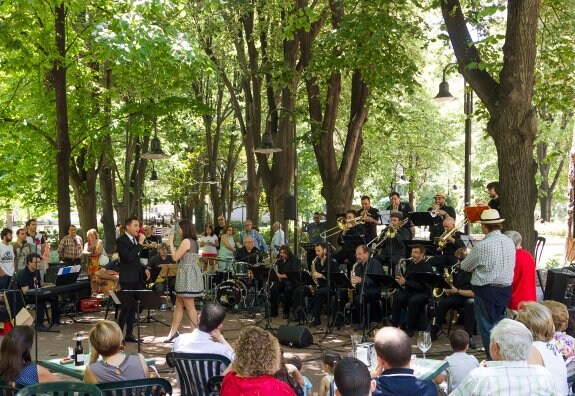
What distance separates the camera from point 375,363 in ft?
19.3

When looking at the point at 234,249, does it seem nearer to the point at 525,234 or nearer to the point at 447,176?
the point at 525,234

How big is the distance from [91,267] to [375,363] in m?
10.0

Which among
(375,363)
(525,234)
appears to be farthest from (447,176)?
(375,363)

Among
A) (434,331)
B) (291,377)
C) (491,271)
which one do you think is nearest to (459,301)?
(434,331)

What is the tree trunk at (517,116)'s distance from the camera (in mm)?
10195

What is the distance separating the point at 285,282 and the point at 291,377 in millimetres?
9088

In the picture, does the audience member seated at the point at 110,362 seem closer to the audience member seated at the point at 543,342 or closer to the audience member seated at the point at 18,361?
the audience member seated at the point at 18,361

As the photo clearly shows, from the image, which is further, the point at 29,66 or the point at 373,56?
the point at 29,66

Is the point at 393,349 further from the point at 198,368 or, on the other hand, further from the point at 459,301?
the point at 459,301

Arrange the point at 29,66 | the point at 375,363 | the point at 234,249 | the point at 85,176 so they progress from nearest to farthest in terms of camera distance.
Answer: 1. the point at 375,363
2. the point at 29,66
3. the point at 234,249
4. the point at 85,176

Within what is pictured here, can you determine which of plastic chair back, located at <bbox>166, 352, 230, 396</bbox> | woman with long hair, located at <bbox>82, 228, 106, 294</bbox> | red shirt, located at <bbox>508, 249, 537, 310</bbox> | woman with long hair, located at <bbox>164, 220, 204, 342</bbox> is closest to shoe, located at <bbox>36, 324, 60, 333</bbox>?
woman with long hair, located at <bbox>82, 228, 106, 294</bbox>

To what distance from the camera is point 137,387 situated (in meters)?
5.21

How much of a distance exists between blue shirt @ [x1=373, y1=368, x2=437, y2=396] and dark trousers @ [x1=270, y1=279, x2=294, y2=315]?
9.40 meters

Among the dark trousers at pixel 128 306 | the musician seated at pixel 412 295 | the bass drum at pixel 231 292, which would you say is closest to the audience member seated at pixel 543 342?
the musician seated at pixel 412 295
